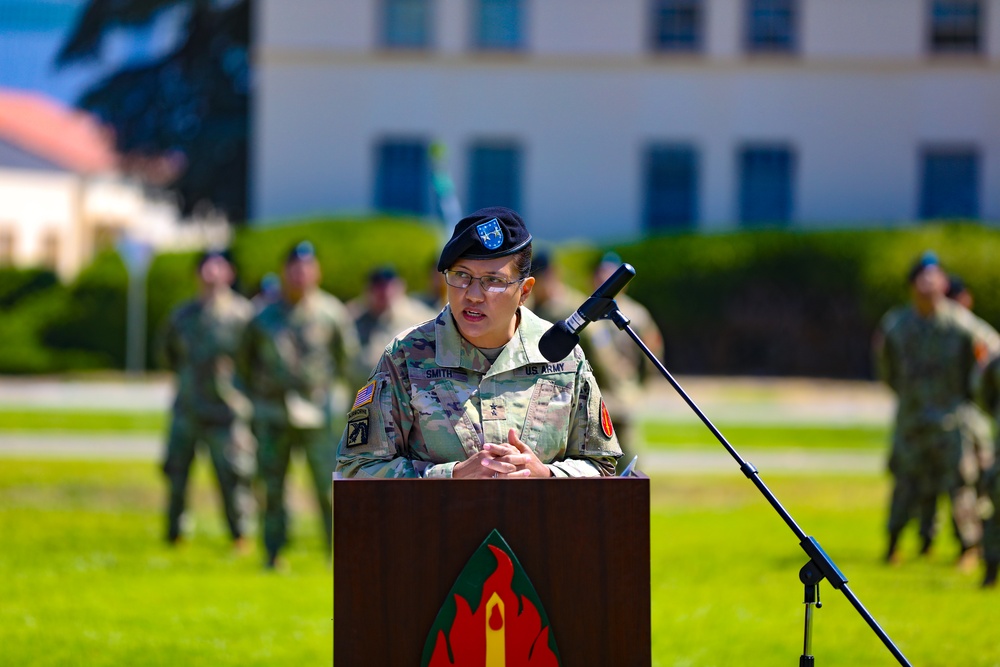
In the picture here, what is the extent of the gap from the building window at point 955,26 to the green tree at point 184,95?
17.6m

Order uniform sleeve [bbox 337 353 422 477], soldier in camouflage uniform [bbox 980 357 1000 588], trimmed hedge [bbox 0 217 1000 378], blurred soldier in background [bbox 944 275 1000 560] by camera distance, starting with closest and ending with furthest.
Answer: uniform sleeve [bbox 337 353 422 477] → soldier in camouflage uniform [bbox 980 357 1000 588] → blurred soldier in background [bbox 944 275 1000 560] → trimmed hedge [bbox 0 217 1000 378]

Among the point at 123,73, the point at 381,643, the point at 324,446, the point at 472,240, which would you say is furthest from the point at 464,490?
the point at 123,73

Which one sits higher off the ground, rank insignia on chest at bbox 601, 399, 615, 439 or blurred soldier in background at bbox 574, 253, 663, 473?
rank insignia on chest at bbox 601, 399, 615, 439

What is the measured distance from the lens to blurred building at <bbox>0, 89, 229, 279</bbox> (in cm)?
6188

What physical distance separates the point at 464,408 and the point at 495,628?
2.77ft

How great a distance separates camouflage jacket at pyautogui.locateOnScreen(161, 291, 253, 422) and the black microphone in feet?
26.8

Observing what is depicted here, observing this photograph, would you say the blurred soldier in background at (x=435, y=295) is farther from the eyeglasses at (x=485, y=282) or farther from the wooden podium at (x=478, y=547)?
the wooden podium at (x=478, y=547)

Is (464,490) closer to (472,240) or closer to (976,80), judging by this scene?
(472,240)

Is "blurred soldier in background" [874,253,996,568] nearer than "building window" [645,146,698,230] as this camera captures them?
Yes

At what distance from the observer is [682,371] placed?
30.4 meters

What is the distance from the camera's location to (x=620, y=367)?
40.3 ft

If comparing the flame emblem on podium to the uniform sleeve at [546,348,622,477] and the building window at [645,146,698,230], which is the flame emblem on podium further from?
the building window at [645,146,698,230]

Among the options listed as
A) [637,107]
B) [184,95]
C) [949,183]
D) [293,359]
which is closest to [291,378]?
[293,359]

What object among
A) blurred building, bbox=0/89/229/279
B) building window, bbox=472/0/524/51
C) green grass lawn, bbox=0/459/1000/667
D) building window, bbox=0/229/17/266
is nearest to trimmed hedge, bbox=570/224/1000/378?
building window, bbox=472/0/524/51
